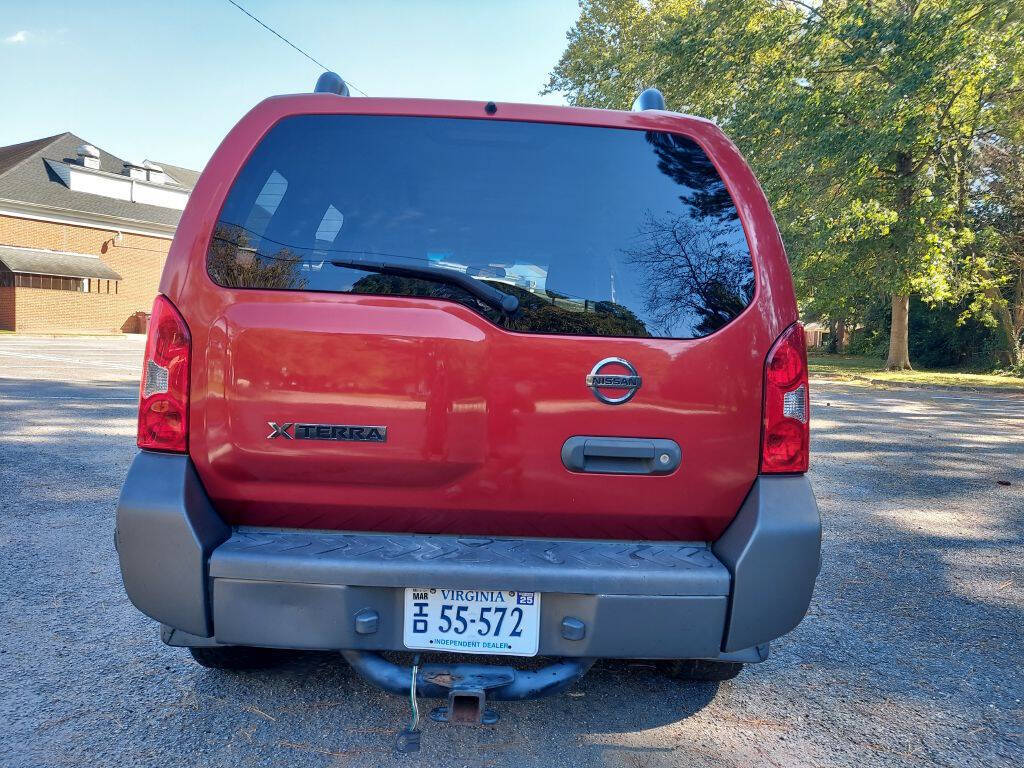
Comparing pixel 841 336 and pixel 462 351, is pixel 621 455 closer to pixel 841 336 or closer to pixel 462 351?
pixel 462 351

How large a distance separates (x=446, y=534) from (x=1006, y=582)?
11.6ft

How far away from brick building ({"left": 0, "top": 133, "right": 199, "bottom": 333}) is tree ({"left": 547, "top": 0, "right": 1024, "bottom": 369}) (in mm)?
25496

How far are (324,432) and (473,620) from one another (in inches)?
26.0

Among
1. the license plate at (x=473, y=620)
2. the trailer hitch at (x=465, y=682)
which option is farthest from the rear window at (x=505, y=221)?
the trailer hitch at (x=465, y=682)

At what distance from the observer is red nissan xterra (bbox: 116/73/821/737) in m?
1.87

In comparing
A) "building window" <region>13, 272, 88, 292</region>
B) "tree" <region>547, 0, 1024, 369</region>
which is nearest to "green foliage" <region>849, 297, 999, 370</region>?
"tree" <region>547, 0, 1024, 369</region>

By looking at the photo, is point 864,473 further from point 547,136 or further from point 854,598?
point 547,136

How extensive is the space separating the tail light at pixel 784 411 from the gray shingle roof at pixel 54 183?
37.0m

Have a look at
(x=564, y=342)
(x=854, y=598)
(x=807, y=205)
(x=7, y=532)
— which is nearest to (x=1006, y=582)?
(x=854, y=598)

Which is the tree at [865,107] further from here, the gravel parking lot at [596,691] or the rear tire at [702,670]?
the rear tire at [702,670]

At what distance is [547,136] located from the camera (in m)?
2.16

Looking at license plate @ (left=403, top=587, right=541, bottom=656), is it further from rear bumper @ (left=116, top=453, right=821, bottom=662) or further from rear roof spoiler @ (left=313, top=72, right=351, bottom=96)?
rear roof spoiler @ (left=313, top=72, right=351, bottom=96)

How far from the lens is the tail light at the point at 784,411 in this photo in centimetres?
202

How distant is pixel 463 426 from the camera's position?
1.94 m
